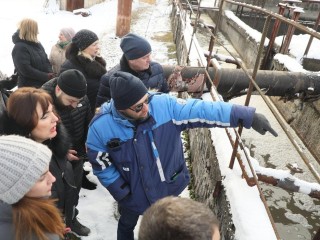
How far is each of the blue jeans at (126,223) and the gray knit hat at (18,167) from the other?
133 centimetres

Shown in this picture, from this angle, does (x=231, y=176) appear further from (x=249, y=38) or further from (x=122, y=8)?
(x=122, y=8)

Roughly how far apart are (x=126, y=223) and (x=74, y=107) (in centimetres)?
116

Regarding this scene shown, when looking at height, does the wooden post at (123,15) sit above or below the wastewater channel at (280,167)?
above

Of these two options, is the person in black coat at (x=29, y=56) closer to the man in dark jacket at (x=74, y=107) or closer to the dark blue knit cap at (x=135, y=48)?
the man in dark jacket at (x=74, y=107)

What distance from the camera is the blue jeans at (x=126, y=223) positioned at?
261 cm

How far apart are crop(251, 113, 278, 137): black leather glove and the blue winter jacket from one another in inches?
1.4

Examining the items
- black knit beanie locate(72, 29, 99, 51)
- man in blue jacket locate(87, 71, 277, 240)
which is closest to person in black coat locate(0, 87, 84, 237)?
man in blue jacket locate(87, 71, 277, 240)

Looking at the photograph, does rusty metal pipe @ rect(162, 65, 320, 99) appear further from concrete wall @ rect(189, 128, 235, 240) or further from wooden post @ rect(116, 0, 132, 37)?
wooden post @ rect(116, 0, 132, 37)

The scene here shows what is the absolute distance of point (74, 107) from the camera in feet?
8.89

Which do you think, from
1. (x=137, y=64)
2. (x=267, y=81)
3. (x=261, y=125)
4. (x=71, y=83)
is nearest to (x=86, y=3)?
(x=267, y=81)

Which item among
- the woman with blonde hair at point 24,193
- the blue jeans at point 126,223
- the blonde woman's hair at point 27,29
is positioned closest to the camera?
the woman with blonde hair at point 24,193

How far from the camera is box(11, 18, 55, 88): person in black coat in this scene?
379 cm

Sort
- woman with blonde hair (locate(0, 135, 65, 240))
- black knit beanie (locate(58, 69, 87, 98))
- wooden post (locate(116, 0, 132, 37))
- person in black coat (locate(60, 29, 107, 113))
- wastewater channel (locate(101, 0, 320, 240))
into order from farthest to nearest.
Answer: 1. wooden post (locate(116, 0, 132, 37))
2. wastewater channel (locate(101, 0, 320, 240))
3. person in black coat (locate(60, 29, 107, 113))
4. black knit beanie (locate(58, 69, 87, 98))
5. woman with blonde hair (locate(0, 135, 65, 240))

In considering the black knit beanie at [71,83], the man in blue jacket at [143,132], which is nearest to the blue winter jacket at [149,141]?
the man in blue jacket at [143,132]
